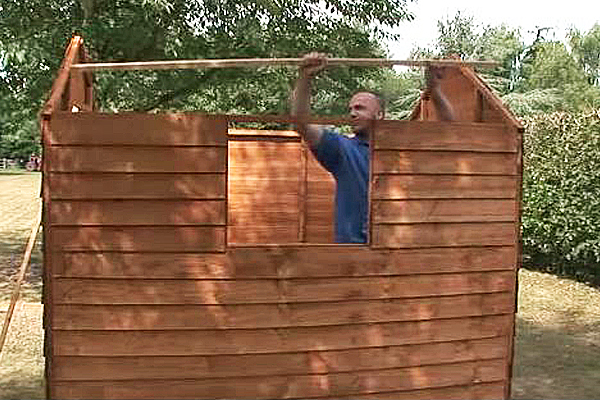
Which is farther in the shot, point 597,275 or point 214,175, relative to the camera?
point 597,275

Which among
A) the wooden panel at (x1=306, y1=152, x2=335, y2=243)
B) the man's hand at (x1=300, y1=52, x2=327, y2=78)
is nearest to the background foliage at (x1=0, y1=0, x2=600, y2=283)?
the wooden panel at (x1=306, y1=152, x2=335, y2=243)

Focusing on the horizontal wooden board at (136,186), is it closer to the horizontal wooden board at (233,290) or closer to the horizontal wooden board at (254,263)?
the horizontal wooden board at (254,263)

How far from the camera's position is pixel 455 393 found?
4.09m

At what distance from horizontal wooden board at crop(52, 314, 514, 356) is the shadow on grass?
5.24ft

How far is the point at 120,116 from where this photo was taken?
11.4ft

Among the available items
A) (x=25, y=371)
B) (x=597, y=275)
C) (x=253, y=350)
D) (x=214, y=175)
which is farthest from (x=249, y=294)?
(x=597, y=275)

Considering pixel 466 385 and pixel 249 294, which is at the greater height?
pixel 249 294

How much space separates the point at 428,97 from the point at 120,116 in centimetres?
208

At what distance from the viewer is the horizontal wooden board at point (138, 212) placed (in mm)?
3508

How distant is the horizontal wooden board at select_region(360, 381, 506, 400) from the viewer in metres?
3.93

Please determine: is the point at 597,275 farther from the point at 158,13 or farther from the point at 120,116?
the point at 120,116

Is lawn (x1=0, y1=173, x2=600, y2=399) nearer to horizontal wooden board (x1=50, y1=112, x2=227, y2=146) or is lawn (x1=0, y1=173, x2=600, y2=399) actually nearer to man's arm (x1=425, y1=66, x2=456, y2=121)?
man's arm (x1=425, y1=66, x2=456, y2=121)

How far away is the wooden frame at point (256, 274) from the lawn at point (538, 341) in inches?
58.6

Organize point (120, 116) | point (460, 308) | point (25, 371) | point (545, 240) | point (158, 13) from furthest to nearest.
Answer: point (545, 240) < point (158, 13) < point (25, 371) < point (460, 308) < point (120, 116)
